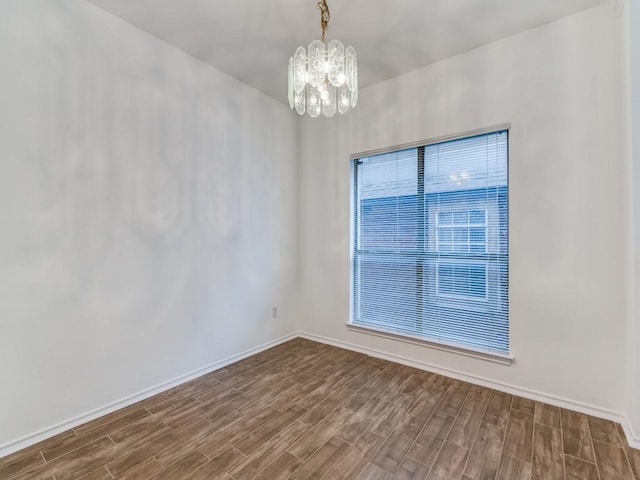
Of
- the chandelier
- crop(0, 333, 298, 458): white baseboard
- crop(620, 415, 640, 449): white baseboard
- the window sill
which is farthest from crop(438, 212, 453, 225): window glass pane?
crop(0, 333, 298, 458): white baseboard

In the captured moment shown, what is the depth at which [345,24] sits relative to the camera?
7.86 ft

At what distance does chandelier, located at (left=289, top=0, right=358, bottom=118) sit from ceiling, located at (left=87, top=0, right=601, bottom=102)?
0.60 metres

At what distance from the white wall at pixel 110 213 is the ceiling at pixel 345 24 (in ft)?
0.81

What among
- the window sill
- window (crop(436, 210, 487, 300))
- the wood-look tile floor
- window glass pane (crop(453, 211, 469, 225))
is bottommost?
the wood-look tile floor

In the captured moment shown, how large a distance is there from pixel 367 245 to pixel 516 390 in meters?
1.91

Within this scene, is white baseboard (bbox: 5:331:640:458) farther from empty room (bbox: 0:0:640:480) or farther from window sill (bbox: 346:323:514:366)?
window sill (bbox: 346:323:514:366)

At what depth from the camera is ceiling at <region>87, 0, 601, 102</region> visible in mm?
2195

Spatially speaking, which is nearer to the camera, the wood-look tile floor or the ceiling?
the wood-look tile floor

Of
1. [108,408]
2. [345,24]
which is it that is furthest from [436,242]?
Answer: [108,408]

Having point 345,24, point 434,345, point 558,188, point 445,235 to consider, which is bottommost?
point 434,345

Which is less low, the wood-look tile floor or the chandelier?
the chandelier

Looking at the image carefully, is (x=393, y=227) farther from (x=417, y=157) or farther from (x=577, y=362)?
(x=577, y=362)

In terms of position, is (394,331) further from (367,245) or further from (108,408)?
(108,408)

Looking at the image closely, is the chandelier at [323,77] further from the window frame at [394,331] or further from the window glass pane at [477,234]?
the window glass pane at [477,234]
